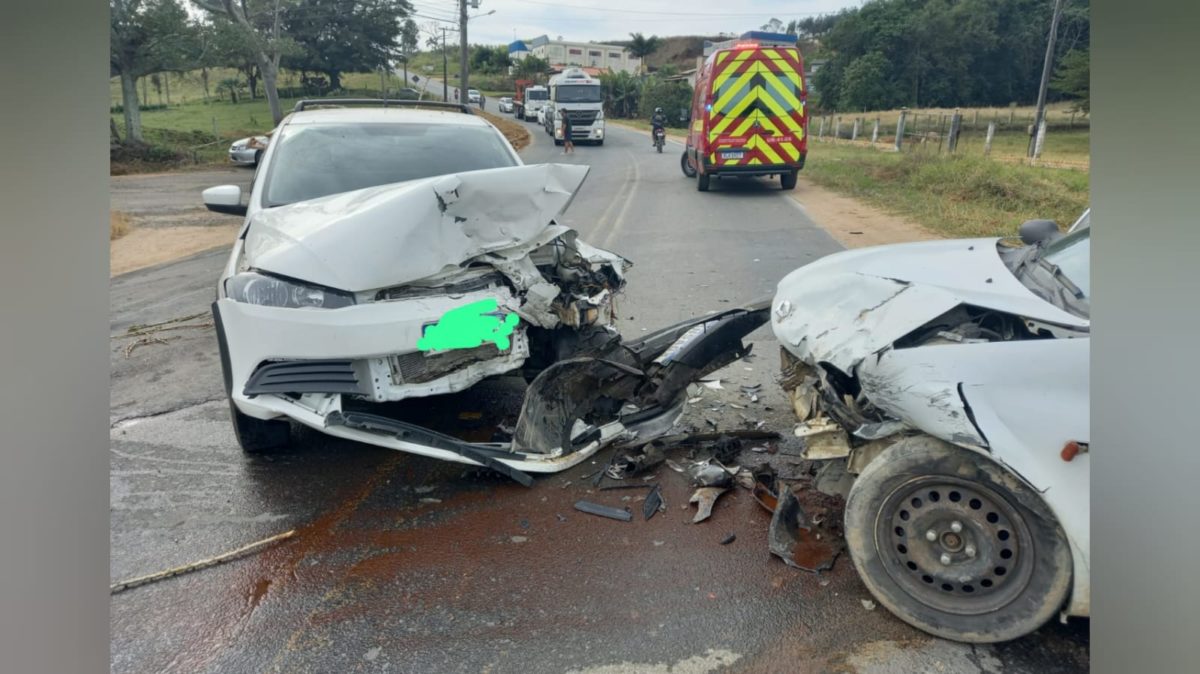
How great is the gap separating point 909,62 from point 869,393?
41.1m

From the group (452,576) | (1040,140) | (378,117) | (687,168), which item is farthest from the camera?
(687,168)

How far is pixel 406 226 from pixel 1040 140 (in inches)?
855

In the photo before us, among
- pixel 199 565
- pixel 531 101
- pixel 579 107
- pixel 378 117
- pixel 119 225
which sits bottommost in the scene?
pixel 119 225

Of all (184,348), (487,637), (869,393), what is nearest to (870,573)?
(869,393)

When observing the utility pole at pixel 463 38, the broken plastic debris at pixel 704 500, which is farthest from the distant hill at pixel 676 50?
the broken plastic debris at pixel 704 500

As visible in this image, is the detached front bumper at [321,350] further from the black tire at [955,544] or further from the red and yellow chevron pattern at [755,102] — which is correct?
the red and yellow chevron pattern at [755,102]

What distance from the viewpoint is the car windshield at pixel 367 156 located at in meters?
4.81

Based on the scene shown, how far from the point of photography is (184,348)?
6527 millimetres

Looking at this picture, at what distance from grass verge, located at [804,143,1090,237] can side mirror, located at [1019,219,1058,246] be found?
7921 mm

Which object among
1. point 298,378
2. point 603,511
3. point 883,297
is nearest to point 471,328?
point 298,378

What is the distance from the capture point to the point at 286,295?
11.6 feet

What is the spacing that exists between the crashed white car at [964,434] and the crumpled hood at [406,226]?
1746mm

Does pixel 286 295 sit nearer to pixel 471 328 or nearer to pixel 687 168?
pixel 471 328

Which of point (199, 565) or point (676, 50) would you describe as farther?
point (676, 50)
